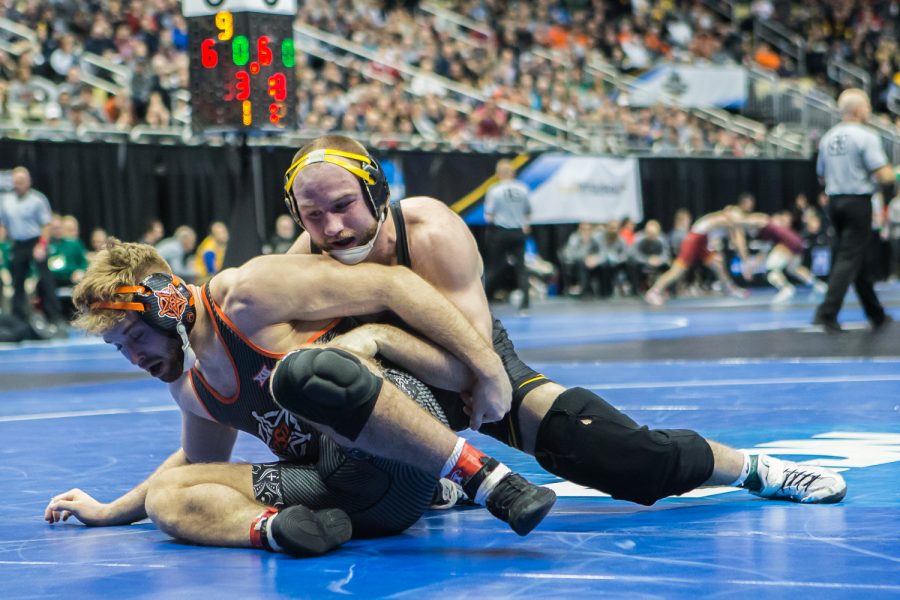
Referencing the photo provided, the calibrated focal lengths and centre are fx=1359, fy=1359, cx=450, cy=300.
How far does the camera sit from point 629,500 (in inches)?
136

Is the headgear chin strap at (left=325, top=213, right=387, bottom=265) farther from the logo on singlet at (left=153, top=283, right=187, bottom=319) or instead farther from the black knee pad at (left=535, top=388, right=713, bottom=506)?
the black knee pad at (left=535, top=388, right=713, bottom=506)

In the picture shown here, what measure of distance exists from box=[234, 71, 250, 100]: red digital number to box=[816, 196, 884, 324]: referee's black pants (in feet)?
14.3

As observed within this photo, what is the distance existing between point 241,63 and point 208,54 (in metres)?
0.29

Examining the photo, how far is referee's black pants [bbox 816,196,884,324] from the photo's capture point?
30.0 feet

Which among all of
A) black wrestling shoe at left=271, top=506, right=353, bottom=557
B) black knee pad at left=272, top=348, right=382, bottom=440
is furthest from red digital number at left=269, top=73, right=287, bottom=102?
black knee pad at left=272, top=348, right=382, bottom=440

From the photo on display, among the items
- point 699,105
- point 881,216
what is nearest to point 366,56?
point 699,105

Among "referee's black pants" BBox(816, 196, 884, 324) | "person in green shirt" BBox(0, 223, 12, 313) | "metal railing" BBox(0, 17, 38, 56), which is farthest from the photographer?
"metal railing" BBox(0, 17, 38, 56)

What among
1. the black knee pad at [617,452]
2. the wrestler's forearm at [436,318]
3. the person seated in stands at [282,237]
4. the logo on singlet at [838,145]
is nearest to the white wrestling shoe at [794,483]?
the black knee pad at [617,452]

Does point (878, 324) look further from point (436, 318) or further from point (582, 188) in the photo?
point (582, 188)

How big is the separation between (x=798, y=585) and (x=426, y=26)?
1798 centimetres

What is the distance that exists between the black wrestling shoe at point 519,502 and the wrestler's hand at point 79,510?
1159 mm

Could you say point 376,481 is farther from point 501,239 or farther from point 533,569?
point 501,239

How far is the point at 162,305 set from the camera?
3.16m

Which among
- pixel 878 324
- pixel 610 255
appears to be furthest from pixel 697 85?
pixel 878 324
